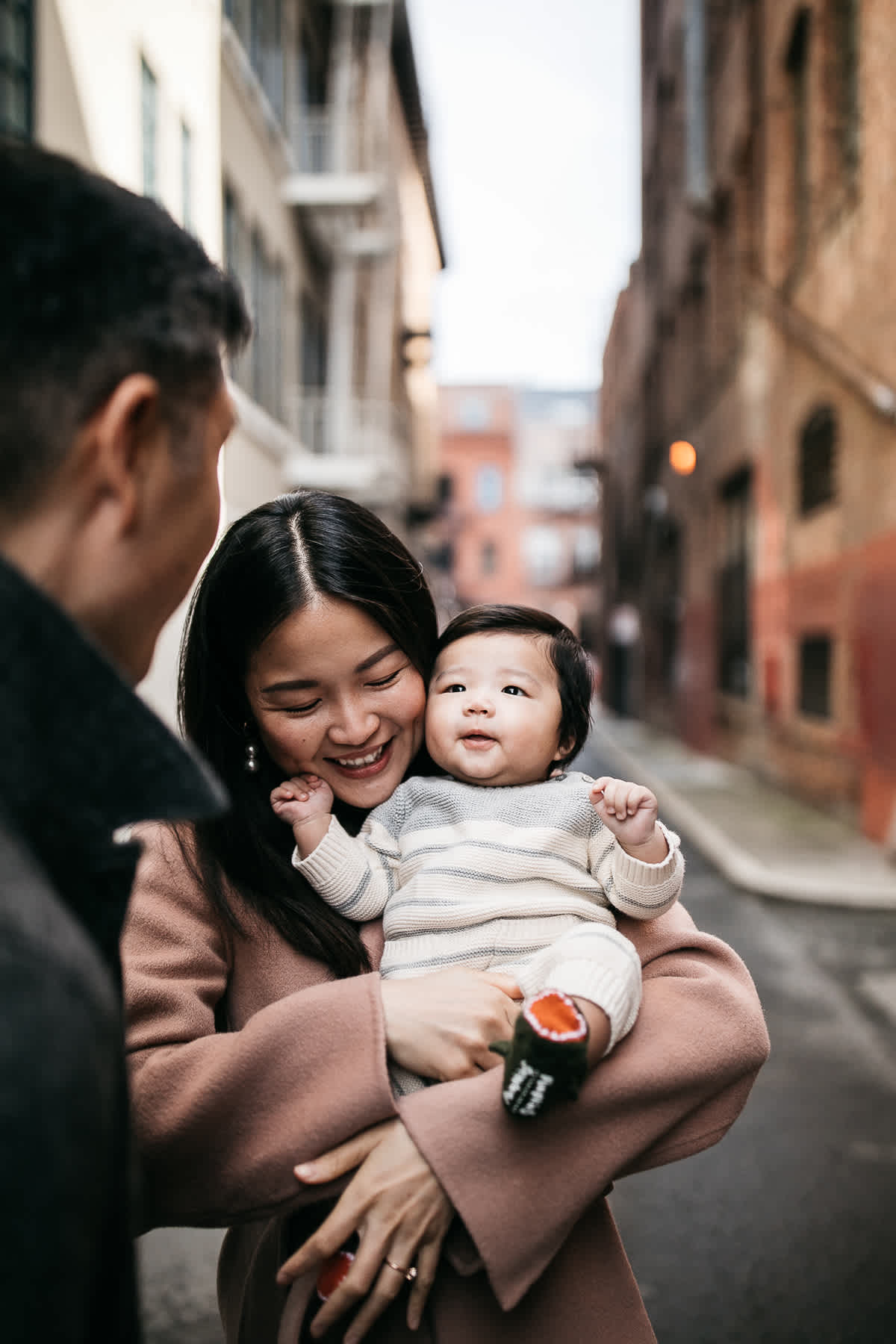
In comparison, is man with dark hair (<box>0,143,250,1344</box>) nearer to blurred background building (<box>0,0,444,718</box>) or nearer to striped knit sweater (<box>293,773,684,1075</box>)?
striped knit sweater (<box>293,773,684,1075</box>)

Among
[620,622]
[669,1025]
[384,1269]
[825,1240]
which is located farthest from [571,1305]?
[620,622]

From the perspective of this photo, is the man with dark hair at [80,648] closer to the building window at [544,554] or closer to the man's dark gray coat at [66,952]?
the man's dark gray coat at [66,952]

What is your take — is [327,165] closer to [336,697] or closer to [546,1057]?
[336,697]

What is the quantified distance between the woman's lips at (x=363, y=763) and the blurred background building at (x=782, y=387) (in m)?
8.82

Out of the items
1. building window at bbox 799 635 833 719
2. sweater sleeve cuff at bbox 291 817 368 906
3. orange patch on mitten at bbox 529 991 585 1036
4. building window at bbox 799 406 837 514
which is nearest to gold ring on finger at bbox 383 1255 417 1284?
orange patch on mitten at bbox 529 991 585 1036

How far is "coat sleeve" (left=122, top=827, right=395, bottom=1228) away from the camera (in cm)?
144

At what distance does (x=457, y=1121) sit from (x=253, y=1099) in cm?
29

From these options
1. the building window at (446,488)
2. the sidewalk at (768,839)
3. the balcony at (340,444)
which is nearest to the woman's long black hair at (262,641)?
the sidewalk at (768,839)

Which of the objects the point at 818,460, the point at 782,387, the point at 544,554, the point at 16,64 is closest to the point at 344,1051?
the point at 16,64

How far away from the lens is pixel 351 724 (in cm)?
181

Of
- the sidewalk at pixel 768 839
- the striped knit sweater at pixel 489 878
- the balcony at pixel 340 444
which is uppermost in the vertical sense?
the balcony at pixel 340 444

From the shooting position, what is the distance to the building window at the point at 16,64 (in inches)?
245

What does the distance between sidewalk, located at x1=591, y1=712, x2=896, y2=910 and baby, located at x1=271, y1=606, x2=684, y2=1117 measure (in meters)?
7.15

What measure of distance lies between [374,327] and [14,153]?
1527cm
